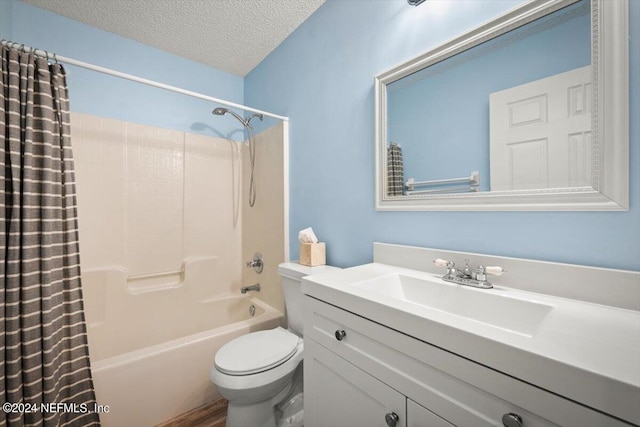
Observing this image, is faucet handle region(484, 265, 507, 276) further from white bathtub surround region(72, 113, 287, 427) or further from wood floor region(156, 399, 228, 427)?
wood floor region(156, 399, 228, 427)

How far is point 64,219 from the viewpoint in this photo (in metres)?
1.20

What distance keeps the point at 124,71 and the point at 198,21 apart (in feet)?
2.27

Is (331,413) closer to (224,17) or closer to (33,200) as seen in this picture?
(33,200)

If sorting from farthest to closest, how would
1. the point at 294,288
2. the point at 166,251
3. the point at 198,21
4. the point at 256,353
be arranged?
the point at 166,251
the point at 198,21
the point at 294,288
the point at 256,353

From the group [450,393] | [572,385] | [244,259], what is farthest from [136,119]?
[572,385]

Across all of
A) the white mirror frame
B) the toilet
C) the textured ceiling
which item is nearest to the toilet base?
the toilet

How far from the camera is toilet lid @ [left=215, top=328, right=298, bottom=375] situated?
115 cm

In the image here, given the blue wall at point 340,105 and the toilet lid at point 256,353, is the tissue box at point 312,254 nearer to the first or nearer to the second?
the blue wall at point 340,105

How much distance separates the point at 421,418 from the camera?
2.03 feet

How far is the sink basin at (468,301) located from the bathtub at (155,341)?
102 centimetres

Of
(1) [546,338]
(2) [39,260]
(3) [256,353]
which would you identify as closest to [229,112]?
(2) [39,260]

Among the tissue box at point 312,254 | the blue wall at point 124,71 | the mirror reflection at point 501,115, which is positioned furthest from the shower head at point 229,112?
the mirror reflection at point 501,115

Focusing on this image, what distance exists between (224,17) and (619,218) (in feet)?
7.15

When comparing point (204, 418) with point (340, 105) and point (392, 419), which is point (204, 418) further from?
point (340, 105)
